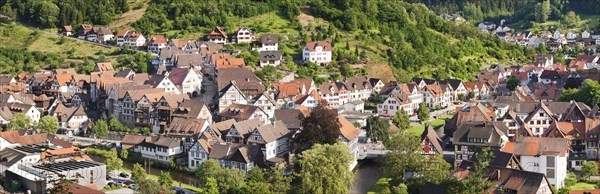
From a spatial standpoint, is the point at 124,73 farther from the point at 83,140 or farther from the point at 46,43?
the point at 46,43

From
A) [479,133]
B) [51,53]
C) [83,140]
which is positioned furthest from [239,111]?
[51,53]

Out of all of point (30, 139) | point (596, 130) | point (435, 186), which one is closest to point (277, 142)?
point (435, 186)

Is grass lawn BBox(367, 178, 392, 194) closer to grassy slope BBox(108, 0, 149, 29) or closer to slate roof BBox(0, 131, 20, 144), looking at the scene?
slate roof BBox(0, 131, 20, 144)

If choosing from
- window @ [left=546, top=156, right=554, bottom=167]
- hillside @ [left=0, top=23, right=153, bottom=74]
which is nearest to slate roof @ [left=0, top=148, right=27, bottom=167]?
hillside @ [left=0, top=23, right=153, bottom=74]

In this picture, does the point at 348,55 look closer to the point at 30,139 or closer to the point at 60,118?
the point at 60,118

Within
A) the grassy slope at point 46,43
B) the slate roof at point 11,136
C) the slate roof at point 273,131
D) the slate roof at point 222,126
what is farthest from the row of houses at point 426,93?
the grassy slope at point 46,43

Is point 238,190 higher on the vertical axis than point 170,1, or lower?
lower
